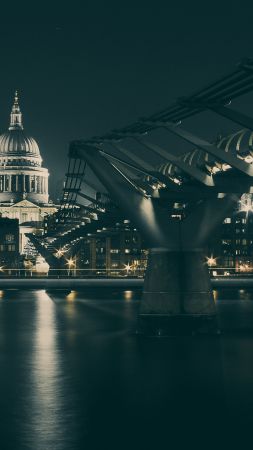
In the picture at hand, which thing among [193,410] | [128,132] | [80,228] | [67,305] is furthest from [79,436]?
[80,228]

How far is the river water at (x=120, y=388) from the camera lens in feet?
108

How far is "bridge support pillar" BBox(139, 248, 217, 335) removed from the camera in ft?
188

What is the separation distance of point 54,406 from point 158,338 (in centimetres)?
2161

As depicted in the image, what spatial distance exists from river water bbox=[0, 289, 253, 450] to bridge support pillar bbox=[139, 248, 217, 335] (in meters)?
1.17

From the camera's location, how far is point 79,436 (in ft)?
108

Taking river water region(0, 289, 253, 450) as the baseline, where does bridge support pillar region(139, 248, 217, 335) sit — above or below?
above

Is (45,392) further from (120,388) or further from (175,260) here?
(175,260)

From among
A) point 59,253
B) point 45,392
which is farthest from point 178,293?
point 59,253

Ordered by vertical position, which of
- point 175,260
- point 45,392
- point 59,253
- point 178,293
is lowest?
point 45,392

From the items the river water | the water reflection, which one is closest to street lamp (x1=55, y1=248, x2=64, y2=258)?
the river water

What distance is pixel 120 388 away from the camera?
140 ft

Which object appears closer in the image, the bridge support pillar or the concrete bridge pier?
the concrete bridge pier

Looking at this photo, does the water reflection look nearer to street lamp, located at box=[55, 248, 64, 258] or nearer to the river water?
the river water

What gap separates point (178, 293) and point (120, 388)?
49.5ft
